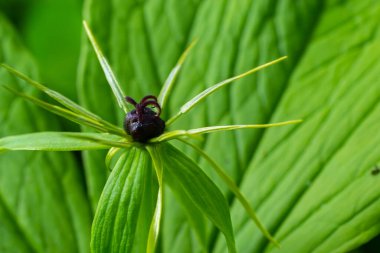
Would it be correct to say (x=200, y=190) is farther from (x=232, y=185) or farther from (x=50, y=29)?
(x=50, y=29)

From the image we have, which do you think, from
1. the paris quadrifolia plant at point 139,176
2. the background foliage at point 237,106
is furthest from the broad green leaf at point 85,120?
the background foliage at point 237,106

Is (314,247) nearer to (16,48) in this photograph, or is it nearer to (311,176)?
(311,176)

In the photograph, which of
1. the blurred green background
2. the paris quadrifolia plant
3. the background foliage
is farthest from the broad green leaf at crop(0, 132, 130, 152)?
the blurred green background

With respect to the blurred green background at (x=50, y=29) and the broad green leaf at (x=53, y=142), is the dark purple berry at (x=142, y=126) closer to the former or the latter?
the broad green leaf at (x=53, y=142)

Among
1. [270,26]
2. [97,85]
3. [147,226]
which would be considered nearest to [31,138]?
[147,226]

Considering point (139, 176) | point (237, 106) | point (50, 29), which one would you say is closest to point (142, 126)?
point (139, 176)

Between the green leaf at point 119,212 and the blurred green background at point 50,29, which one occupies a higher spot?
the blurred green background at point 50,29

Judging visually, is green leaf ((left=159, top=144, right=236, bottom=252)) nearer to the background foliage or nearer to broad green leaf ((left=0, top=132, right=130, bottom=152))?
broad green leaf ((left=0, top=132, right=130, bottom=152))
